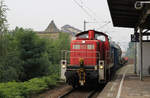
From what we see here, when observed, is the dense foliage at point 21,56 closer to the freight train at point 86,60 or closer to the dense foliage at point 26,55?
the dense foliage at point 26,55

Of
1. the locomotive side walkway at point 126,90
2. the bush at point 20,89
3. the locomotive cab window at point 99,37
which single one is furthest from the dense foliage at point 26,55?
the locomotive side walkway at point 126,90

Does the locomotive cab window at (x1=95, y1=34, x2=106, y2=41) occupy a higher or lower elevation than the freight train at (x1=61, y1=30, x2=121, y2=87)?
higher

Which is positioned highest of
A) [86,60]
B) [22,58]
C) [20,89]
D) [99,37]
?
[99,37]

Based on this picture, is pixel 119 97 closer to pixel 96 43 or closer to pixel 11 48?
pixel 96 43

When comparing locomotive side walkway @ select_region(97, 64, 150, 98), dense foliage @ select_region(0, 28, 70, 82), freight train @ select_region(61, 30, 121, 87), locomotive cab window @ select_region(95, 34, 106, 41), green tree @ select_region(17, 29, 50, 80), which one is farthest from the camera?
green tree @ select_region(17, 29, 50, 80)

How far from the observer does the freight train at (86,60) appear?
35.6 feet

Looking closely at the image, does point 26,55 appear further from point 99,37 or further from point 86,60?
point 86,60

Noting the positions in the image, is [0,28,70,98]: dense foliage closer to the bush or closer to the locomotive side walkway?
the bush

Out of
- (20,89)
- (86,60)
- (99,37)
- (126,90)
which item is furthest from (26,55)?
(126,90)

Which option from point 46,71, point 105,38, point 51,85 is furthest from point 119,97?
point 46,71

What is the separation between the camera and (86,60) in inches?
465

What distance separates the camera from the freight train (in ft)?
35.6

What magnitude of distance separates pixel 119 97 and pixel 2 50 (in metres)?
10.7

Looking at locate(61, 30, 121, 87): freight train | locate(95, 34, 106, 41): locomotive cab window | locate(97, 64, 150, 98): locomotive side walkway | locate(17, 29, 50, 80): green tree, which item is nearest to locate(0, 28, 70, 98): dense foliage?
locate(17, 29, 50, 80): green tree
